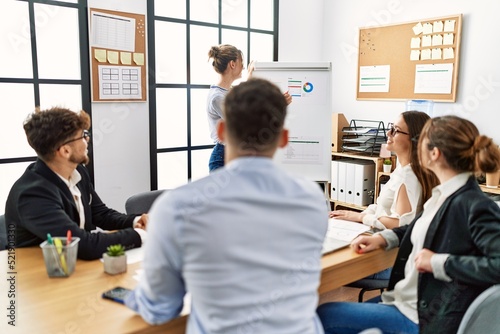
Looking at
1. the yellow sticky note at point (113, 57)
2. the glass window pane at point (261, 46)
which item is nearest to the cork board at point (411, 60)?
the glass window pane at point (261, 46)

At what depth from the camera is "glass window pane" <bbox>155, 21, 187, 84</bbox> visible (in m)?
3.91

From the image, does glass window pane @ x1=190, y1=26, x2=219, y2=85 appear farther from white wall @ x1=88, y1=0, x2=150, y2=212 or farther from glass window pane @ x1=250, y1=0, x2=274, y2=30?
white wall @ x1=88, y1=0, x2=150, y2=212

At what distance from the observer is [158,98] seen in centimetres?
397

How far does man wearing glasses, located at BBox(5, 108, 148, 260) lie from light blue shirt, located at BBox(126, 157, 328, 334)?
731 millimetres

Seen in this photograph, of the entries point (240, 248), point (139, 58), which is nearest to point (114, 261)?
point (240, 248)

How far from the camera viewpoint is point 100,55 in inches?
135

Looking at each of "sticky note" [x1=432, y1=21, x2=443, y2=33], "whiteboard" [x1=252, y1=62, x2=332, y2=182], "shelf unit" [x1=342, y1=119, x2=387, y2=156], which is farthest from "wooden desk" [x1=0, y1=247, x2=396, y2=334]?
"sticky note" [x1=432, y1=21, x2=443, y2=33]

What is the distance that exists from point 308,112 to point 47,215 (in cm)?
207

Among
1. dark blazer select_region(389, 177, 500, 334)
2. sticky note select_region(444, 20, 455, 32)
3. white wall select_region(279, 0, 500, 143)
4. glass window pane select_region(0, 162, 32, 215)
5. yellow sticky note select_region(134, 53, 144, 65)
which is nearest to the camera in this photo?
dark blazer select_region(389, 177, 500, 334)

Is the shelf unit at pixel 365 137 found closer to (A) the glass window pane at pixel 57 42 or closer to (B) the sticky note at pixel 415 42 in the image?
(B) the sticky note at pixel 415 42

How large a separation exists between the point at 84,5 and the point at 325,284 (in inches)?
105

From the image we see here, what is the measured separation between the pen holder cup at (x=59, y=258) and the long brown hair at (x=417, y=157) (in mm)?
1446

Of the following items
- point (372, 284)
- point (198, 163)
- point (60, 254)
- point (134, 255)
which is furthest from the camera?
point (198, 163)

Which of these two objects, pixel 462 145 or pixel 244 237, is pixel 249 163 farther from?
pixel 462 145
